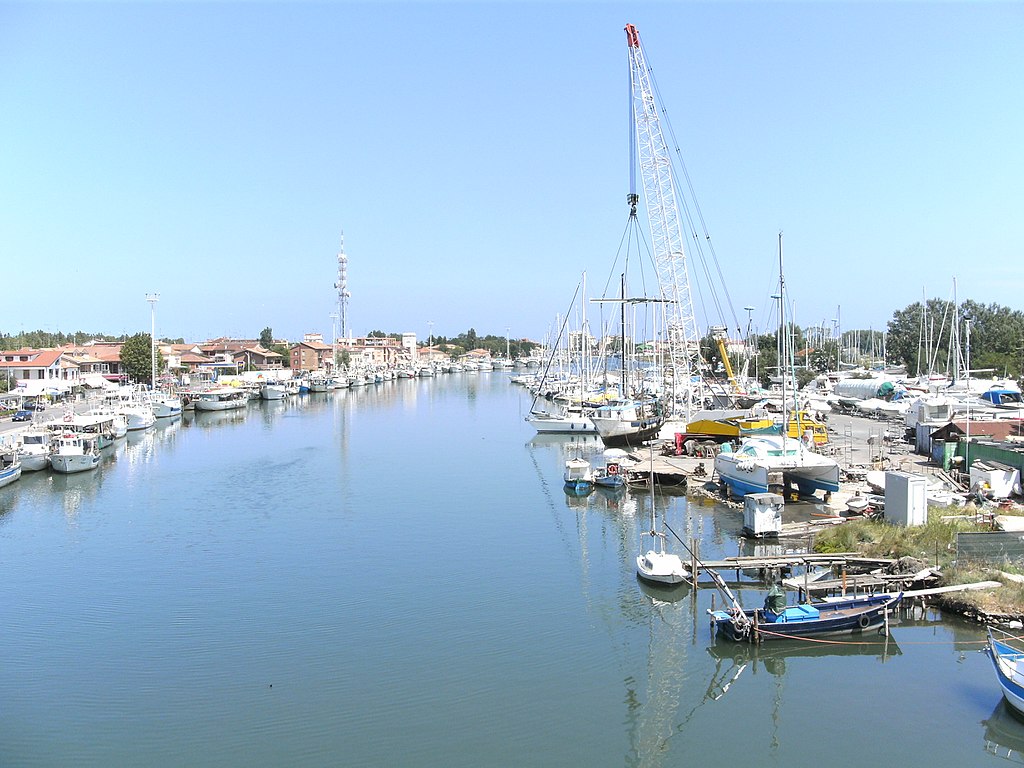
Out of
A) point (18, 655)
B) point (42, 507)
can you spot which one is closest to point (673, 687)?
point (18, 655)

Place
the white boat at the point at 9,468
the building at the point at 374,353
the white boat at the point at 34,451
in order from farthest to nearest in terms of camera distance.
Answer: the building at the point at 374,353
the white boat at the point at 34,451
the white boat at the point at 9,468

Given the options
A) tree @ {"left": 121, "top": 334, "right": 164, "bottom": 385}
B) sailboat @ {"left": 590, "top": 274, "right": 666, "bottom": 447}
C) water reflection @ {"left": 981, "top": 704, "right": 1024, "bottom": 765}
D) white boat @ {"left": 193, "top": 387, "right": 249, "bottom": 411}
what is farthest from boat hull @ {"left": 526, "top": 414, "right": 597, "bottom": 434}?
tree @ {"left": 121, "top": 334, "right": 164, "bottom": 385}

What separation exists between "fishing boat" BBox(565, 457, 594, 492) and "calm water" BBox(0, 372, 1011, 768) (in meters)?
1.78

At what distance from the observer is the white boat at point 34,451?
2675cm

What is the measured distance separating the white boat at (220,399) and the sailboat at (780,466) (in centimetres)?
4098

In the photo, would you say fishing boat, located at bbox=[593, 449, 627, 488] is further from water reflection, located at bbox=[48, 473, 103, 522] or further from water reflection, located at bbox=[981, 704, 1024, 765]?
water reflection, located at bbox=[48, 473, 103, 522]

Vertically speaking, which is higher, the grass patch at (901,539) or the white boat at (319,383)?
the white boat at (319,383)

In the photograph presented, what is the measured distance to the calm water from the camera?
9.16 m

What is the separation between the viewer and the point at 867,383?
41.4 meters

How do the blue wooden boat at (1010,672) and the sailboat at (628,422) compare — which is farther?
the sailboat at (628,422)

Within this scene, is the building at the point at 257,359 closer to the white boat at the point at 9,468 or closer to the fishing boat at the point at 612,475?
the white boat at the point at 9,468

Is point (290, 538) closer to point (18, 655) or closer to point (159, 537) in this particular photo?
point (159, 537)

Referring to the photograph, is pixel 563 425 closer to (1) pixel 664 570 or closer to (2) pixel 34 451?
(2) pixel 34 451

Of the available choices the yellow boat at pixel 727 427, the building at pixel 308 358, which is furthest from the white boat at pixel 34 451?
the building at pixel 308 358
